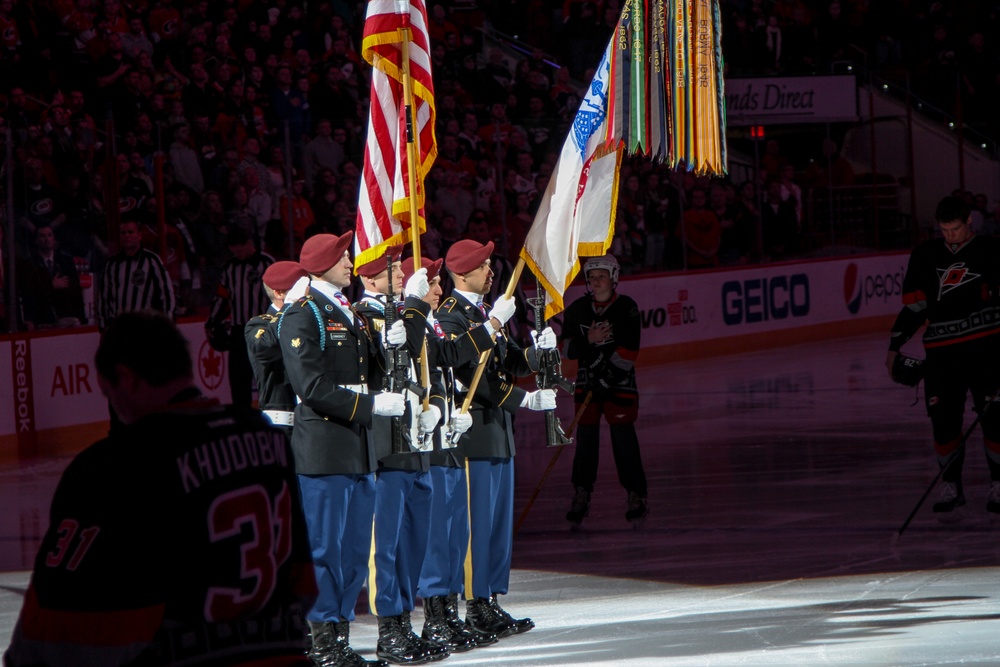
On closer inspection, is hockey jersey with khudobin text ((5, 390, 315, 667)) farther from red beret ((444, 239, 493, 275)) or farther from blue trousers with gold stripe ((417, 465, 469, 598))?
red beret ((444, 239, 493, 275))

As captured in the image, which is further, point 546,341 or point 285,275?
point 546,341

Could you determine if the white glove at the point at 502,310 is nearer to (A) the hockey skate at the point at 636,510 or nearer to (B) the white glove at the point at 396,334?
(B) the white glove at the point at 396,334

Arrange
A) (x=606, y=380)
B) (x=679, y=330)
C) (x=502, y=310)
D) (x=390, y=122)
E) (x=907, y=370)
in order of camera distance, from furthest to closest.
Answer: (x=679, y=330) → (x=606, y=380) → (x=907, y=370) → (x=390, y=122) → (x=502, y=310)

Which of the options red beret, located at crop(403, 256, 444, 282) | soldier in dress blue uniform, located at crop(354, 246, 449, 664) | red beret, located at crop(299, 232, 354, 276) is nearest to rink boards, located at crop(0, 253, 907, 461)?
red beret, located at crop(403, 256, 444, 282)

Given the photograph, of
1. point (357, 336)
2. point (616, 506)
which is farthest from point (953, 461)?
point (357, 336)

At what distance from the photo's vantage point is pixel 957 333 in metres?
10.2

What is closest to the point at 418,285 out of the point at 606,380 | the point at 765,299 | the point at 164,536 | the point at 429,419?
the point at 429,419

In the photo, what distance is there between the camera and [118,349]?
321 centimetres

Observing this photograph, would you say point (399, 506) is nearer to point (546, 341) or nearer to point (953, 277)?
point (546, 341)

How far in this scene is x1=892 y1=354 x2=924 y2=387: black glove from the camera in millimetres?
10344

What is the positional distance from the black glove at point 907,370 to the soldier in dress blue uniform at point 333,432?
15.4 feet

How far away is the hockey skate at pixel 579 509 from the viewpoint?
411 inches

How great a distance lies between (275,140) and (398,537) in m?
9.80

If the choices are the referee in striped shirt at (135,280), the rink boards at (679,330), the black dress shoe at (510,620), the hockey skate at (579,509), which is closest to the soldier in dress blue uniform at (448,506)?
the black dress shoe at (510,620)
